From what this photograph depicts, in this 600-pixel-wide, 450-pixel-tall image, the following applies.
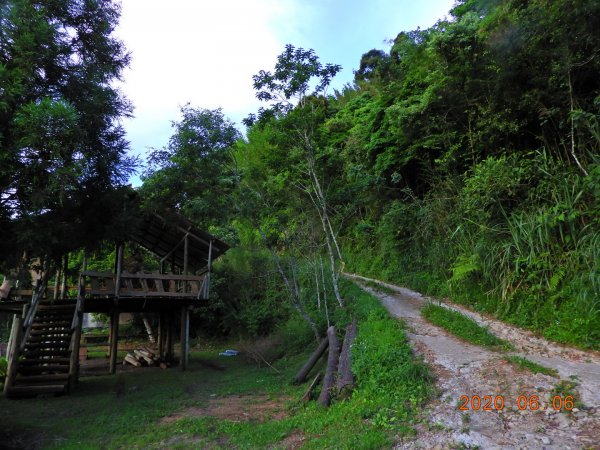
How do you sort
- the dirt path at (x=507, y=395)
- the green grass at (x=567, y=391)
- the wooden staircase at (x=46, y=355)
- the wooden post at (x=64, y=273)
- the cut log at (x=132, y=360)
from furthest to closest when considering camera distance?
the cut log at (x=132, y=360), the wooden post at (x=64, y=273), the wooden staircase at (x=46, y=355), the green grass at (x=567, y=391), the dirt path at (x=507, y=395)

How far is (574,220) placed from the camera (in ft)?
24.4

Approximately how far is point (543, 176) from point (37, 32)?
32.7ft

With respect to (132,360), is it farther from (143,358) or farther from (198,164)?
(198,164)

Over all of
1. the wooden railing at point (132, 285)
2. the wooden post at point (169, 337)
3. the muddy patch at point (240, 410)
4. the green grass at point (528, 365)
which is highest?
the wooden railing at point (132, 285)

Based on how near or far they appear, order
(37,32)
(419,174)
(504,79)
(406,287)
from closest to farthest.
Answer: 1. (37,32)
2. (504,79)
3. (406,287)
4. (419,174)

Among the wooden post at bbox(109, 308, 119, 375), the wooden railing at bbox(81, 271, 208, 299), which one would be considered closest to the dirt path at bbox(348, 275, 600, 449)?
the wooden railing at bbox(81, 271, 208, 299)

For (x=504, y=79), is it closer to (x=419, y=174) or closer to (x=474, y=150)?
(x=474, y=150)

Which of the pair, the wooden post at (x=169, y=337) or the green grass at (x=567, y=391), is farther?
the wooden post at (x=169, y=337)

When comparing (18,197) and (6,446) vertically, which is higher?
(18,197)

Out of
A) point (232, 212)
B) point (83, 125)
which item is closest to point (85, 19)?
point (83, 125)

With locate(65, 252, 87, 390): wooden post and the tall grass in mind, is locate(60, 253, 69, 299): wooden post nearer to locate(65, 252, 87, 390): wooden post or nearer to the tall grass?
locate(65, 252, 87, 390): wooden post

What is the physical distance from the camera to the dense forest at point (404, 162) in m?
6.65

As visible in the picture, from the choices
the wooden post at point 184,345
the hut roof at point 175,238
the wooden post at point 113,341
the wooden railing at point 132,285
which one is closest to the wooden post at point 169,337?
the wooden post at point 184,345
